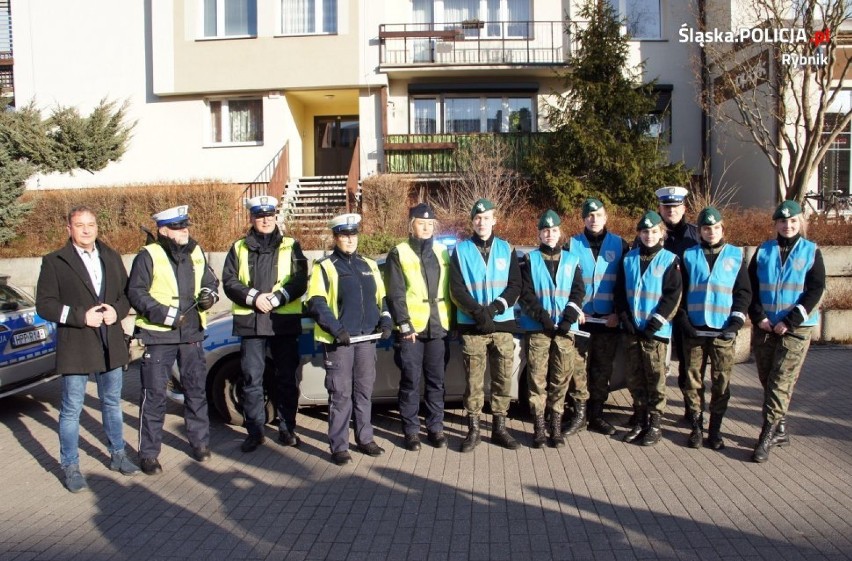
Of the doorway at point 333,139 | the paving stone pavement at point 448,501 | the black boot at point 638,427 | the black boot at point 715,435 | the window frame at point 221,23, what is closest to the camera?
the paving stone pavement at point 448,501

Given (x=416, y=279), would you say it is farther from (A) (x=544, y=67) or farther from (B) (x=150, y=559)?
(A) (x=544, y=67)

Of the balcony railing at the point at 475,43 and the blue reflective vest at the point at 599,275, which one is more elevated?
the balcony railing at the point at 475,43

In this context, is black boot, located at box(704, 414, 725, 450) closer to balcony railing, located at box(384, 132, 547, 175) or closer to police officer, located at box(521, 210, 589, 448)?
police officer, located at box(521, 210, 589, 448)

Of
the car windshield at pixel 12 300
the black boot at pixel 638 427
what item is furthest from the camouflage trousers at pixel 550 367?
the car windshield at pixel 12 300

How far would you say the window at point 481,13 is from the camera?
20.0 meters

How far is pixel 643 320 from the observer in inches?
222

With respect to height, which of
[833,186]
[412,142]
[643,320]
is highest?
[412,142]

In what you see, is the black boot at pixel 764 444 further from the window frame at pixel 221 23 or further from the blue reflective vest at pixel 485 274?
the window frame at pixel 221 23

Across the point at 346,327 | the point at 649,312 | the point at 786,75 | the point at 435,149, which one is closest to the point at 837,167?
the point at 786,75

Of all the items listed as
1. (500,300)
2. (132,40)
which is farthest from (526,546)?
(132,40)

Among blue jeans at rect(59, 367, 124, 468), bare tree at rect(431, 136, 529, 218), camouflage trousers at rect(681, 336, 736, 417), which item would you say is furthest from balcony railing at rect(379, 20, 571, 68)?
blue jeans at rect(59, 367, 124, 468)

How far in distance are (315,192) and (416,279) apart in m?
14.3

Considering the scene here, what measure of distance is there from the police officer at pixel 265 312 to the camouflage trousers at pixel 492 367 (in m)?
1.48

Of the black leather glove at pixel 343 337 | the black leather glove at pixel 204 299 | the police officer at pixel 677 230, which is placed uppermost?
the police officer at pixel 677 230
